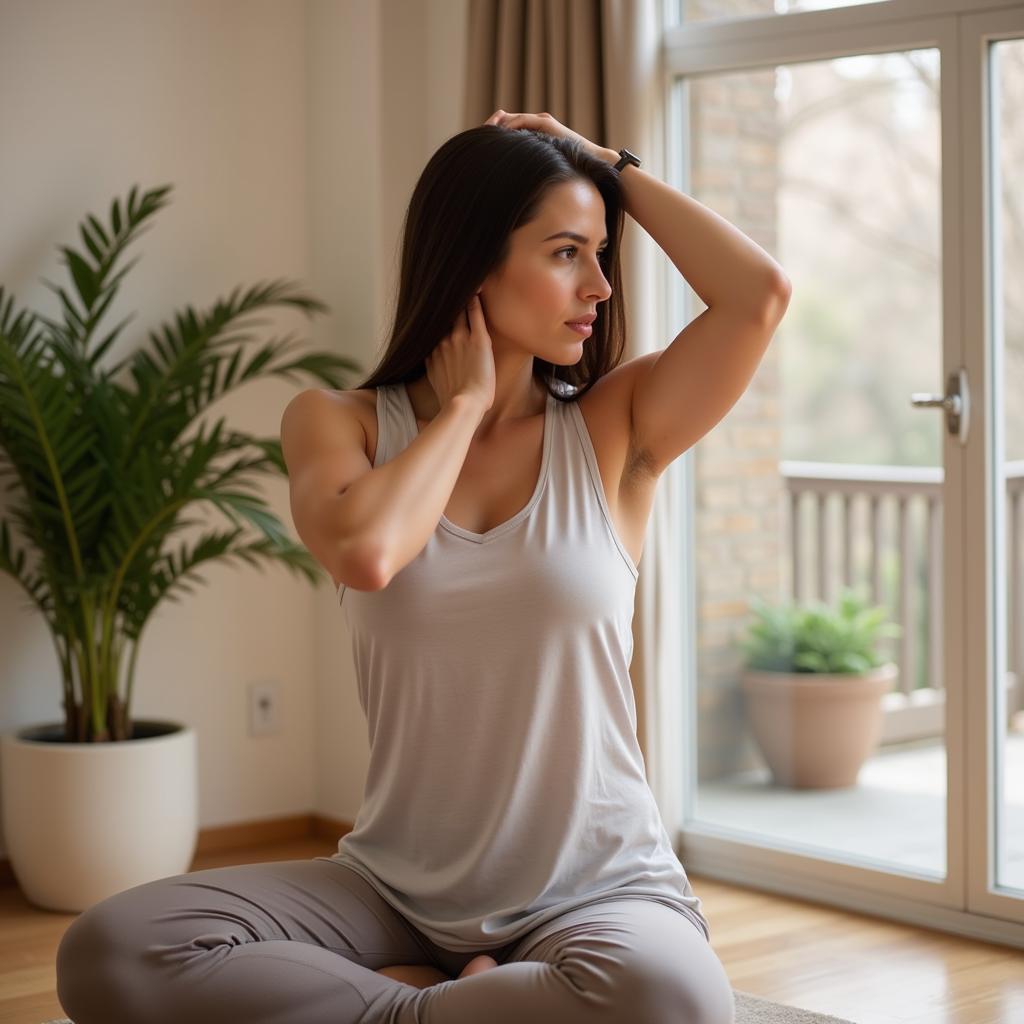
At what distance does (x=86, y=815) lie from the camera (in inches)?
127

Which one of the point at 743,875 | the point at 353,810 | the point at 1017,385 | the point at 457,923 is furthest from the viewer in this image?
the point at 353,810

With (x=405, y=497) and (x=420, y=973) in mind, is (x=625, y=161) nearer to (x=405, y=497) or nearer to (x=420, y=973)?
(x=405, y=497)

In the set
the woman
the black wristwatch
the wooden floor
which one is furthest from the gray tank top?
the wooden floor

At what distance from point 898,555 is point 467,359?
176 centimetres

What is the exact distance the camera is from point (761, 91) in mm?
3369

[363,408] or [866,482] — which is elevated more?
[363,408]

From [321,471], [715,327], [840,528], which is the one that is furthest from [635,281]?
[321,471]

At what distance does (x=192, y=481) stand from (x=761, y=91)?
5.04ft

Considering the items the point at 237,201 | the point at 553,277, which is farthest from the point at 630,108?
the point at 553,277

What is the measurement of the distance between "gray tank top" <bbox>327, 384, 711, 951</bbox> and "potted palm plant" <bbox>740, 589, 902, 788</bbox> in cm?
163

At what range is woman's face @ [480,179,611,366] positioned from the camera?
189 cm

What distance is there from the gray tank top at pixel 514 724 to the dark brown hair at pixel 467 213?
0.93 ft

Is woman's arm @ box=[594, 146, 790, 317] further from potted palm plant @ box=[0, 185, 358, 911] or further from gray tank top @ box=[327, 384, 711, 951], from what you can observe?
potted palm plant @ box=[0, 185, 358, 911]

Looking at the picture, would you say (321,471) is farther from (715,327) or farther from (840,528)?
(840,528)
